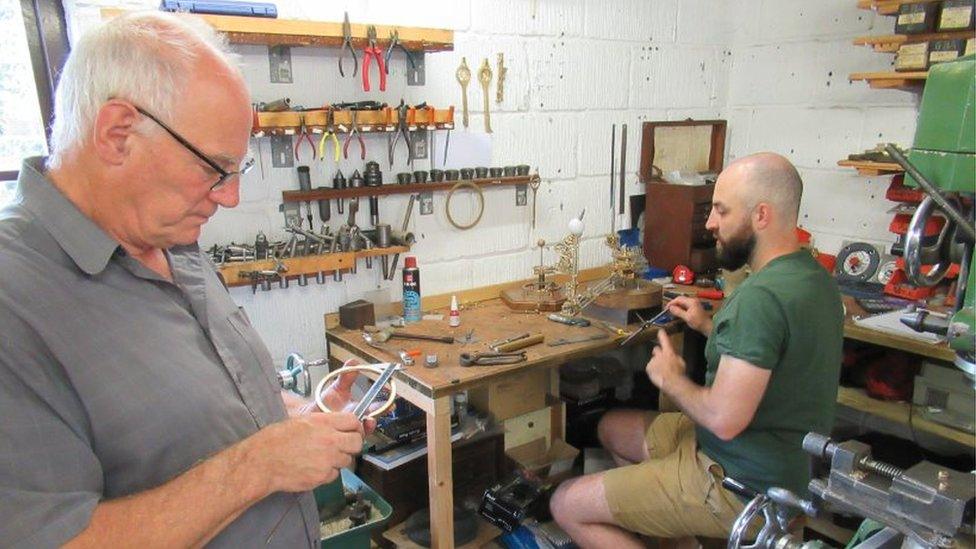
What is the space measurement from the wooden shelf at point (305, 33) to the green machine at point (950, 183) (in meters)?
1.60

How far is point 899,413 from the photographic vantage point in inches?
92.4

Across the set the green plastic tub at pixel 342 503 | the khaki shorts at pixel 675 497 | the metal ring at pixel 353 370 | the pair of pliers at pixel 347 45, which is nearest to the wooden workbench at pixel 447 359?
the green plastic tub at pixel 342 503

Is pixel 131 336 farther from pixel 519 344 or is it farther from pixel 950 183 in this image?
pixel 519 344

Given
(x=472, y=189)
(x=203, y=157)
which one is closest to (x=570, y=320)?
(x=472, y=189)

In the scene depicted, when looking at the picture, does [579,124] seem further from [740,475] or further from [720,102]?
[740,475]

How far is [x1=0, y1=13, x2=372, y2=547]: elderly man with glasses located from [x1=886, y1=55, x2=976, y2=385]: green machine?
904mm

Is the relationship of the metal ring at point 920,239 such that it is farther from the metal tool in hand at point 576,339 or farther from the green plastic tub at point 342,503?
the green plastic tub at point 342,503

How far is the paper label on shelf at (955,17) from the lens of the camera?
2.29 metres

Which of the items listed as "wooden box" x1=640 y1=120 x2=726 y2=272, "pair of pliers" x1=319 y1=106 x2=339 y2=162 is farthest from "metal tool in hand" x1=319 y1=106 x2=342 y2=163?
"wooden box" x1=640 y1=120 x2=726 y2=272

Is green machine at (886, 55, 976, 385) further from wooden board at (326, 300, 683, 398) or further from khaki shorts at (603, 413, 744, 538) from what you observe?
wooden board at (326, 300, 683, 398)

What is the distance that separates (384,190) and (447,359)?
2.28 feet

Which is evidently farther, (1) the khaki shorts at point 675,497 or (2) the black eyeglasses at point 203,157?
(1) the khaki shorts at point 675,497

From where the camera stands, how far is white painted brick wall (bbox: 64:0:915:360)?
7.45ft

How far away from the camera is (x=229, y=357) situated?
110 centimetres
